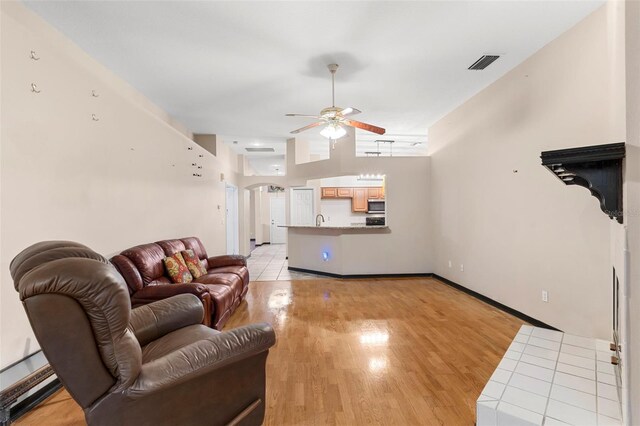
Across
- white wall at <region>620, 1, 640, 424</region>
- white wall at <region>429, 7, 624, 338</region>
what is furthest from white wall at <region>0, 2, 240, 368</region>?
white wall at <region>429, 7, 624, 338</region>

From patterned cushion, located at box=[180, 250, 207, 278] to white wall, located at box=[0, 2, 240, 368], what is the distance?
1.50 ft

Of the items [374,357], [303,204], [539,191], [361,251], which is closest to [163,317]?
[374,357]

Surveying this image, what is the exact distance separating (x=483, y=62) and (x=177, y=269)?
431cm

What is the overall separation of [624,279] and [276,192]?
37.8 ft

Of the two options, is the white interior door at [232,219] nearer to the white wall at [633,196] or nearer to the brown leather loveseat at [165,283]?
the brown leather loveseat at [165,283]

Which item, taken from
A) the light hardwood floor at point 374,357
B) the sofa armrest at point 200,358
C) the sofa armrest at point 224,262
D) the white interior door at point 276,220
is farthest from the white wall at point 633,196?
the white interior door at point 276,220

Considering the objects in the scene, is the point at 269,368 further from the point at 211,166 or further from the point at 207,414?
the point at 211,166

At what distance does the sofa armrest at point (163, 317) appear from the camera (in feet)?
6.40

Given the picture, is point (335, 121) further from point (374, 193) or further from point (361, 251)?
point (374, 193)

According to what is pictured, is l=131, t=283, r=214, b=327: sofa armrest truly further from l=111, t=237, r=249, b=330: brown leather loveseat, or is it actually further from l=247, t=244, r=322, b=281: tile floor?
l=247, t=244, r=322, b=281: tile floor

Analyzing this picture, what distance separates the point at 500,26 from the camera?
2.76 m

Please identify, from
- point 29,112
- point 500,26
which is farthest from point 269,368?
point 500,26

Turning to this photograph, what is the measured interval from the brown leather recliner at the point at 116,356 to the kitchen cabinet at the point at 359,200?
7.26 meters

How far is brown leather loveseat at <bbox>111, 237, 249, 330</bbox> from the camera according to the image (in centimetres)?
294
